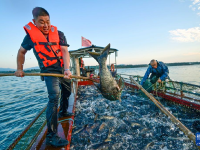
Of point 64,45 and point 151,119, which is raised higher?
point 64,45

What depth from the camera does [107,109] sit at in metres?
6.43

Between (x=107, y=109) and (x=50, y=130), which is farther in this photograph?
(x=107, y=109)

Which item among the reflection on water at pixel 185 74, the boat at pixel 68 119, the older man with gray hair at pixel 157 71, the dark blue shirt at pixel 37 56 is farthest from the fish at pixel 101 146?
the reflection on water at pixel 185 74

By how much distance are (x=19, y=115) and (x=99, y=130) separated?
264 inches

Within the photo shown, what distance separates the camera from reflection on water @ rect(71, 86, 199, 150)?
3.47 metres

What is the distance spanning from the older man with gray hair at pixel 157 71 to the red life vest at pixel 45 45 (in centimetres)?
587

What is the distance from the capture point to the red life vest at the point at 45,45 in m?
2.56

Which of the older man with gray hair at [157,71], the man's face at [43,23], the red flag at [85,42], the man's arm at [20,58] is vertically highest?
the red flag at [85,42]

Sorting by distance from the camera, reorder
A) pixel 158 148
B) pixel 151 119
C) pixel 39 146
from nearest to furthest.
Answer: pixel 39 146, pixel 158 148, pixel 151 119

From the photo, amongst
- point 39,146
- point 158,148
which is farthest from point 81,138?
point 158,148

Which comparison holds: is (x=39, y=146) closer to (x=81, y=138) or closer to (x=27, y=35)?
(x=81, y=138)

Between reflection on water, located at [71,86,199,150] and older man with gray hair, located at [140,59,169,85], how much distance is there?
6.16 feet

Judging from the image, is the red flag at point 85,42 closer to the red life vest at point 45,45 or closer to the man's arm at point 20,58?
the red life vest at point 45,45

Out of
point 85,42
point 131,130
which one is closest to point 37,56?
point 131,130
